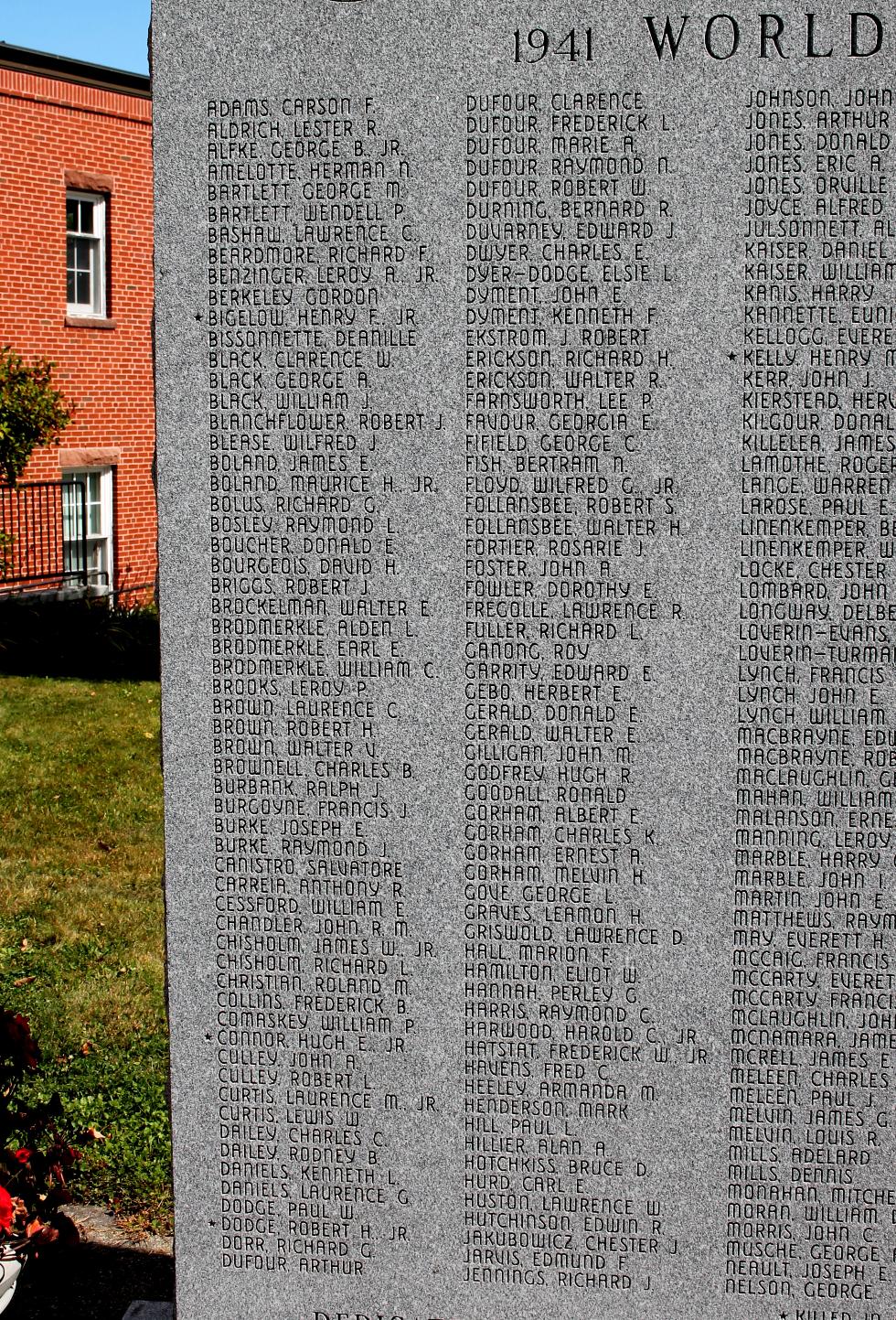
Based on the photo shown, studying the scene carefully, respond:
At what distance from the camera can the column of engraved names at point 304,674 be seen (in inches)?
138

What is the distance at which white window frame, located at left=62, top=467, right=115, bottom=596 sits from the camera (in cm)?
2094

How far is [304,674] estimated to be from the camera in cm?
363

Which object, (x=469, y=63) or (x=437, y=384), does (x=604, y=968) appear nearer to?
(x=437, y=384)

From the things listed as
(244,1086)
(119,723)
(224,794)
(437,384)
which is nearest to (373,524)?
(437,384)

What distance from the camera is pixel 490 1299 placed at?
3703mm

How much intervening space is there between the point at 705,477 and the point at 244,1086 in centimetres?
203

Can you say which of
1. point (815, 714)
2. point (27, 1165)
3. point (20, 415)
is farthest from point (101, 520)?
point (815, 714)

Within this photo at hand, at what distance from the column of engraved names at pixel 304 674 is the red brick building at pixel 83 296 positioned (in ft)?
50.4

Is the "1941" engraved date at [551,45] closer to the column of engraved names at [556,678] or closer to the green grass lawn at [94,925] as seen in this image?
the column of engraved names at [556,678]

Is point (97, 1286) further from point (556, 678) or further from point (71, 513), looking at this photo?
point (71, 513)

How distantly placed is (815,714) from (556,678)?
2.19ft

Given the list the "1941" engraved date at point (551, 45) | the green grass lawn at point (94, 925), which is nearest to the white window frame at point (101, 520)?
the green grass lawn at point (94, 925)

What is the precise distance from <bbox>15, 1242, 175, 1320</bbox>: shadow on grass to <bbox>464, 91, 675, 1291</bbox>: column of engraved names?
1.37 meters

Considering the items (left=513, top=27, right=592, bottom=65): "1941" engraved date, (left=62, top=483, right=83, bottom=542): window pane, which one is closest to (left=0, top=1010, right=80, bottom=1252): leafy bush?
(left=513, top=27, right=592, bottom=65): "1941" engraved date
